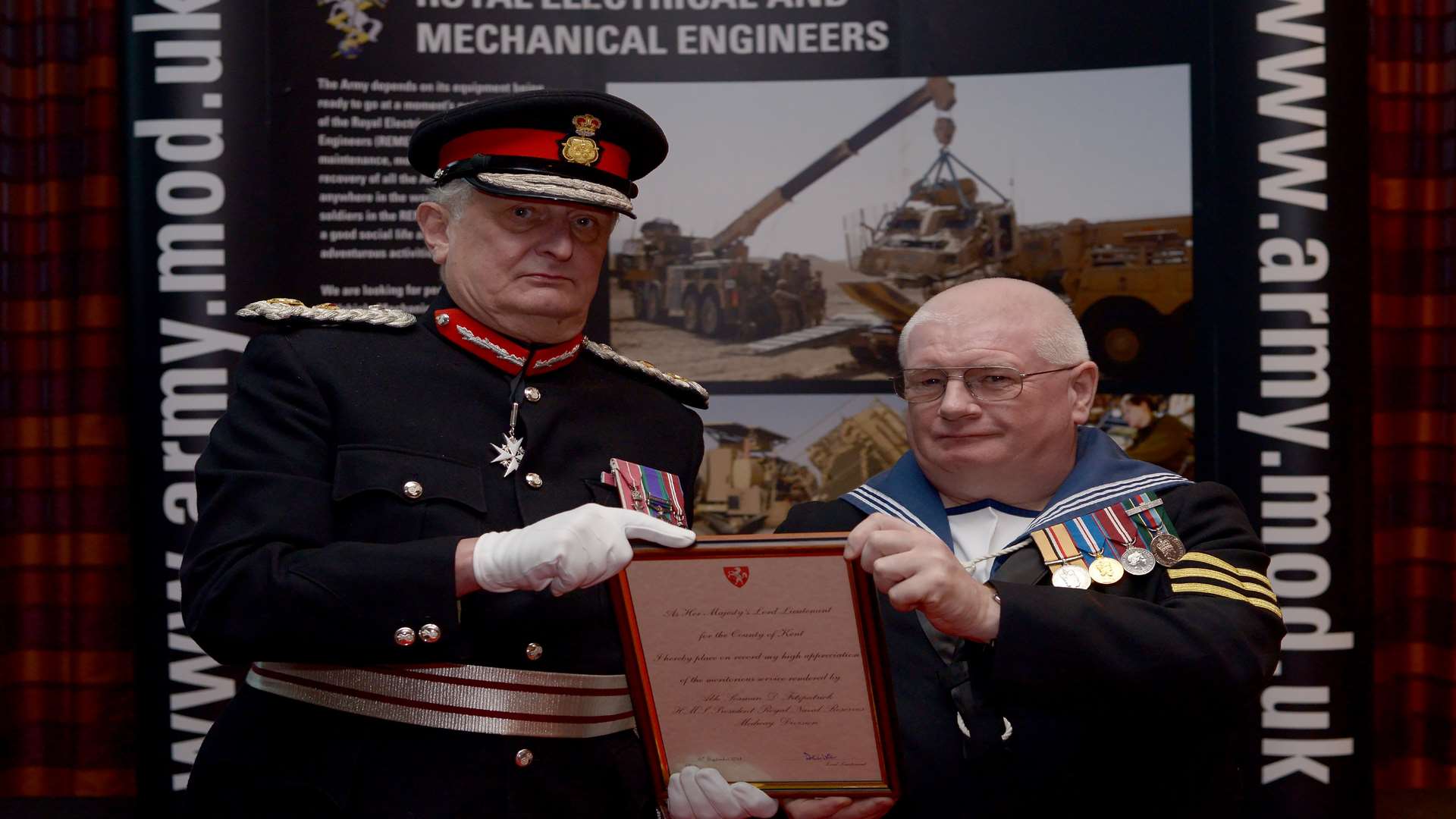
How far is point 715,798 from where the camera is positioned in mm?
1979

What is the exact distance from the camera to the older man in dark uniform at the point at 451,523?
185 centimetres

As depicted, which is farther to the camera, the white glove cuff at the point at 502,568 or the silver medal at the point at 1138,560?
the silver medal at the point at 1138,560

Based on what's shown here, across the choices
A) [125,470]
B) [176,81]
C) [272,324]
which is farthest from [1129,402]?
[125,470]

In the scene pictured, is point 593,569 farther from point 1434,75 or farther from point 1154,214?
point 1434,75

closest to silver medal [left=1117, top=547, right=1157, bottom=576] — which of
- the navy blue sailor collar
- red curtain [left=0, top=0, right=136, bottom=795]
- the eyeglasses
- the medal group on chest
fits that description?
the medal group on chest

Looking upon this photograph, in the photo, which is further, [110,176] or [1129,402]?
[110,176]

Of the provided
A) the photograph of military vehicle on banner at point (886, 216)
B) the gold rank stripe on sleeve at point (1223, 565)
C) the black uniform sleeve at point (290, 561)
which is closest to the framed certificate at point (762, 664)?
the black uniform sleeve at point (290, 561)

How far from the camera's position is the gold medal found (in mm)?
2133

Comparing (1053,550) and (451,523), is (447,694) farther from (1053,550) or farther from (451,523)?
(1053,550)

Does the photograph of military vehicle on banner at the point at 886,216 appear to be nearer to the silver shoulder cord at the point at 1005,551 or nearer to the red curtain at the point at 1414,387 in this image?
the red curtain at the point at 1414,387

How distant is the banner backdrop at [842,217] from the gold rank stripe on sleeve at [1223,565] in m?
1.55

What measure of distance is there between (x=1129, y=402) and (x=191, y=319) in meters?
2.71

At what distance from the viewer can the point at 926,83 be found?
375 cm

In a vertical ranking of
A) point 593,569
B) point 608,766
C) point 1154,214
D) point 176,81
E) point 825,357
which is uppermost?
point 176,81
